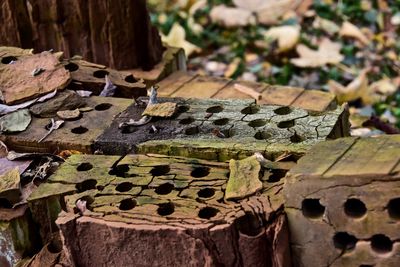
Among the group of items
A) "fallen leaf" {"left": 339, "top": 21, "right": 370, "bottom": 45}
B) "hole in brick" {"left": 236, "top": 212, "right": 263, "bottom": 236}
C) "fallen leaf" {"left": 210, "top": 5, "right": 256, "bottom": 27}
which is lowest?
"fallen leaf" {"left": 339, "top": 21, "right": 370, "bottom": 45}

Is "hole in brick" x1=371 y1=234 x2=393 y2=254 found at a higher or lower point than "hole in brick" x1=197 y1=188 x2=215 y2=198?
lower

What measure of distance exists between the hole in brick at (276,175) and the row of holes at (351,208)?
17 cm

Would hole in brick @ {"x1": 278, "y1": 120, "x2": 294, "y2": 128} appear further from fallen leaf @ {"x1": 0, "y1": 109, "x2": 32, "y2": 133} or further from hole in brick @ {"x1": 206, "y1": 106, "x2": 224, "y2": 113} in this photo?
fallen leaf @ {"x1": 0, "y1": 109, "x2": 32, "y2": 133}


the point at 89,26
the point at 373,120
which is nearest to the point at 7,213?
the point at 89,26

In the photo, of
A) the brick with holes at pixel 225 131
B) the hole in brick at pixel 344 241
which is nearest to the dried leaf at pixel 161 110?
the brick with holes at pixel 225 131

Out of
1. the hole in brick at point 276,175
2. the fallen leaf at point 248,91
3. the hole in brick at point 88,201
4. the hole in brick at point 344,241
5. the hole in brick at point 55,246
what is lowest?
the fallen leaf at point 248,91

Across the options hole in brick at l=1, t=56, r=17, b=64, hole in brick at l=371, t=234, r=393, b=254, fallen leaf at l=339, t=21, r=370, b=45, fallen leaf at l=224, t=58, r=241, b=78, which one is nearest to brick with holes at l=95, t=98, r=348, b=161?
hole in brick at l=371, t=234, r=393, b=254

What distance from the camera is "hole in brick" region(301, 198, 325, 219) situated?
2.17m

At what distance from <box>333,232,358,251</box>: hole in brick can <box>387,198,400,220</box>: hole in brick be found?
12cm

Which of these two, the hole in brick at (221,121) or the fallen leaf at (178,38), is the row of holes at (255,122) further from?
the fallen leaf at (178,38)

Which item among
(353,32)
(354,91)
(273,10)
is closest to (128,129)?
(354,91)

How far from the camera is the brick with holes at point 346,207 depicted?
209cm

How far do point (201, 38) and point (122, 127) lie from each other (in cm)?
297

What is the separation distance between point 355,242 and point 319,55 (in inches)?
121
